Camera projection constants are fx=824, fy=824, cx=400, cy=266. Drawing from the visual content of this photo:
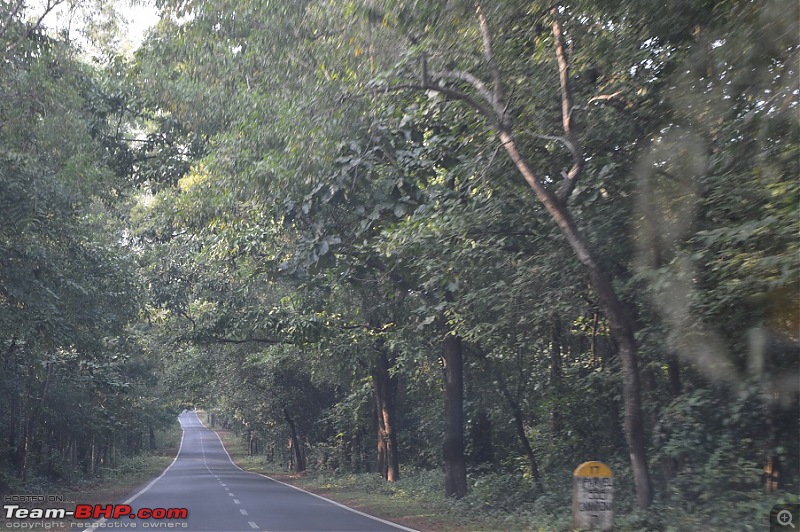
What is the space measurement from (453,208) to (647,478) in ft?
16.9

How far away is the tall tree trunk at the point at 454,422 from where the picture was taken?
1975 centimetres

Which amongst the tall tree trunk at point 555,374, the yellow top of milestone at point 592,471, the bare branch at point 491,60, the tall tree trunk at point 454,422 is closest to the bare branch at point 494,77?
the bare branch at point 491,60

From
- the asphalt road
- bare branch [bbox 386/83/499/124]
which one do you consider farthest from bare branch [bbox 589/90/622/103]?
the asphalt road

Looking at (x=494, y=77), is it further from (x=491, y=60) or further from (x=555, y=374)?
(x=555, y=374)

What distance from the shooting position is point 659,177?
1236cm

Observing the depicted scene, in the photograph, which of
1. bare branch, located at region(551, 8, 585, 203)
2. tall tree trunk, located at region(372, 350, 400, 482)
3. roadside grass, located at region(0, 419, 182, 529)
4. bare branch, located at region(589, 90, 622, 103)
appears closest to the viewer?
bare branch, located at region(551, 8, 585, 203)

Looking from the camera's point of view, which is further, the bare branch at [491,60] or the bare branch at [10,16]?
the bare branch at [10,16]
